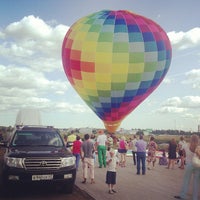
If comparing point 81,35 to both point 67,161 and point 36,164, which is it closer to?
point 67,161

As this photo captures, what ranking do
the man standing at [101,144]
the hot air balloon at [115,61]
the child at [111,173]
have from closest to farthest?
the child at [111,173], the man standing at [101,144], the hot air balloon at [115,61]

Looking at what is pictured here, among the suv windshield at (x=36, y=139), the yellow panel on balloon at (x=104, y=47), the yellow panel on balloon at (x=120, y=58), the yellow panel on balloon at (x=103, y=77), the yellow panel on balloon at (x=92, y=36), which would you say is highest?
the yellow panel on balloon at (x=92, y=36)

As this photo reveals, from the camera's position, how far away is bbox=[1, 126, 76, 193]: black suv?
10.6m

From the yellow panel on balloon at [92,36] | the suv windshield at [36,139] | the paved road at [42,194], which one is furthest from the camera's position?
the yellow panel on balloon at [92,36]

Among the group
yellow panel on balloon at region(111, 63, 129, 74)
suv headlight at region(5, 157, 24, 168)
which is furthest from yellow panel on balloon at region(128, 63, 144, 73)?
suv headlight at region(5, 157, 24, 168)

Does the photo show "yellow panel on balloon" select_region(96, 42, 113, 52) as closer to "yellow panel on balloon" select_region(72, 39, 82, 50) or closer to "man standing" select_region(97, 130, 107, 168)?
"yellow panel on balloon" select_region(72, 39, 82, 50)

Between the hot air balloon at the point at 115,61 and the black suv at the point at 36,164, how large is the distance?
11.6 meters

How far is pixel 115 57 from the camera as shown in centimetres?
2288

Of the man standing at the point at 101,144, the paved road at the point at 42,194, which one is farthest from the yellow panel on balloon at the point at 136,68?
the paved road at the point at 42,194

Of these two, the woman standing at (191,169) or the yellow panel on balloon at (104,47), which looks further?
the yellow panel on balloon at (104,47)

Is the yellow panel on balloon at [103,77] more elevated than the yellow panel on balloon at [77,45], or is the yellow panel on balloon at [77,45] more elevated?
the yellow panel on balloon at [77,45]

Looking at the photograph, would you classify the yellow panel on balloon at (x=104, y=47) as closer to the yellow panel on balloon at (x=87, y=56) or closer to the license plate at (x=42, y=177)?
the yellow panel on balloon at (x=87, y=56)

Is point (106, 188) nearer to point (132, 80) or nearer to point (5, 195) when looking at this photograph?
point (5, 195)

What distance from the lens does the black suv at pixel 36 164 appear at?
10625 millimetres
